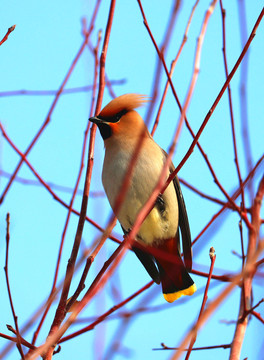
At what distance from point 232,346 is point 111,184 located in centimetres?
151

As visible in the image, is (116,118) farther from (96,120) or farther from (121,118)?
(96,120)

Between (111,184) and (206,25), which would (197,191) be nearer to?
(111,184)

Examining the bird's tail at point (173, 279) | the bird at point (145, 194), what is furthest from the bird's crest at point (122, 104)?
the bird's tail at point (173, 279)

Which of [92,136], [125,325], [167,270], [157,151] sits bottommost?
[125,325]

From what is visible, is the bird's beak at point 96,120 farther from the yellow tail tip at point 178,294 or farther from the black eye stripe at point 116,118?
the yellow tail tip at point 178,294

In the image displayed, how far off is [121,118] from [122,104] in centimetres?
12

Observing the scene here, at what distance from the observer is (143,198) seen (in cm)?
337

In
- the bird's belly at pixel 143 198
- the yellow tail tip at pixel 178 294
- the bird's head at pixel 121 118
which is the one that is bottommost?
Result: the yellow tail tip at pixel 178 294

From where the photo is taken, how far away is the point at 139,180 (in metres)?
3.37

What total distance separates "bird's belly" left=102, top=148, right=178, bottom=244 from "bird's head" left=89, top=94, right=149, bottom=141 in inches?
9.2

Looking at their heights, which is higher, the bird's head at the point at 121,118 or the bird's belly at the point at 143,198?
the bird's head at the point at 121,118

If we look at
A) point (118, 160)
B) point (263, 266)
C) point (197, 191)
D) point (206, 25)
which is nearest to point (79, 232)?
point (263, 266)

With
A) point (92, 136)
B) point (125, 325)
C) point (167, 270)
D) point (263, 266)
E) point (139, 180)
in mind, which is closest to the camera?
point (125, 325)

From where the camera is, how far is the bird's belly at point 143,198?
11.0 feet
